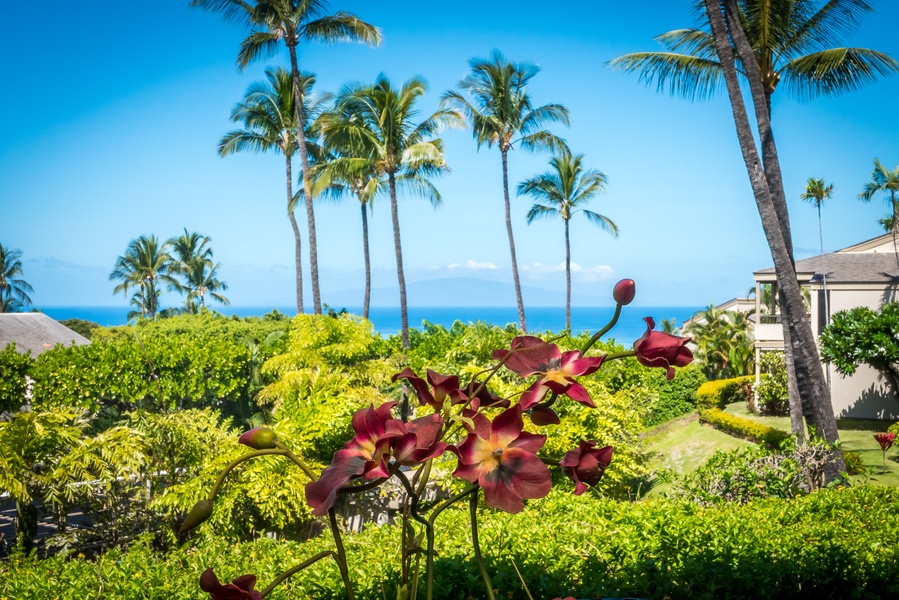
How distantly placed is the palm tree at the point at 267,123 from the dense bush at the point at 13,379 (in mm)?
15467

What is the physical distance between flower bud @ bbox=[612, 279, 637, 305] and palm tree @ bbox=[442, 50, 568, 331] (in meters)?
27.8

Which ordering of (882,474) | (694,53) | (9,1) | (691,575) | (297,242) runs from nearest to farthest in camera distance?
(691,575) < (882,474) < (694,53) < (297,242) < (9,1)

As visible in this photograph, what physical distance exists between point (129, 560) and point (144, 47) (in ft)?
196

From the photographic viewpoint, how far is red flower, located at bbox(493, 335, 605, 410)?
89cm

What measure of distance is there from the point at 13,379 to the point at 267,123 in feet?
62.2

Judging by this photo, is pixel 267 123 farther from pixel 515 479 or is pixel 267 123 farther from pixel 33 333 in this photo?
pixel 515 479

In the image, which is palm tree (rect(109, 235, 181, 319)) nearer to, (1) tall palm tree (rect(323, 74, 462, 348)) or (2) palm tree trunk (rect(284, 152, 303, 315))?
(2) palm tree trunk (rect(284, 152, 303, 315))

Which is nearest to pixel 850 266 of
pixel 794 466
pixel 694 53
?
pixel 694 53

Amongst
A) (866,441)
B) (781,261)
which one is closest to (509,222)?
(866,441)

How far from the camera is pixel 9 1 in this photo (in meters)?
69.8

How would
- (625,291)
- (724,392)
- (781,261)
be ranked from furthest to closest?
(724,392) → (781,261) → (625,291)

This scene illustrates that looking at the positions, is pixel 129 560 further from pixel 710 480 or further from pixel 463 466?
pixel 710 480

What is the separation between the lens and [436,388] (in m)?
1.03

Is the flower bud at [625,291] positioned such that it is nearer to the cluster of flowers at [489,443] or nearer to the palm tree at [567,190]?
the cluster of flowers at [489,443]
